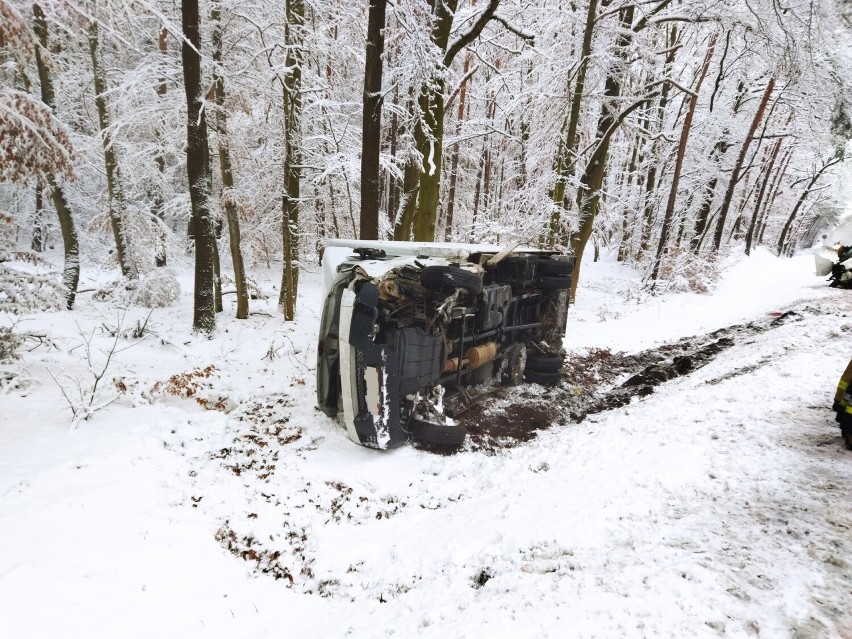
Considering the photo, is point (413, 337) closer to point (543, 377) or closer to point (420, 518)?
point (420, 518)

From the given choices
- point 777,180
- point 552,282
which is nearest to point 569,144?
point 552,282

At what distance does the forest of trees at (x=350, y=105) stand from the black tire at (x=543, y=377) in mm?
2150

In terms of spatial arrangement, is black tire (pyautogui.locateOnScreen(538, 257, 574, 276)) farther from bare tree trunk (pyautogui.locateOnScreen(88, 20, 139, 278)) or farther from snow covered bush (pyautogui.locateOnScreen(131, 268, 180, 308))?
bare tree trunk (pyautogui.locateOnScreen(88, 20, 139, 278))

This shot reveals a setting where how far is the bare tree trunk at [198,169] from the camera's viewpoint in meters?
7.48

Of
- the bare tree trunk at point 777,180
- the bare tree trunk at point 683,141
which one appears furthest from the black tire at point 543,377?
the bare tree trunk at point 777,180

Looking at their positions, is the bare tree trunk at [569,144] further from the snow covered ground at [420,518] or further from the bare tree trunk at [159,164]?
the bare tree trunk at [159,164]

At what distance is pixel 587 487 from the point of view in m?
3.35

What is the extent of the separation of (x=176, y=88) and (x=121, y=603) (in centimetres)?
1111

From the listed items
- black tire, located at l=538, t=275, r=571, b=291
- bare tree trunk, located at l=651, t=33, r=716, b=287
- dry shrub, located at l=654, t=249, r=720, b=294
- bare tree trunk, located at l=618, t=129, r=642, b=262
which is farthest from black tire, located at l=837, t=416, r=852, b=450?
bare tree trunk, located at l=618, t=129, r=642, b=262

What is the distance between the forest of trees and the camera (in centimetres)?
675

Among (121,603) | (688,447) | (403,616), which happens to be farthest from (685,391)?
(121,603)

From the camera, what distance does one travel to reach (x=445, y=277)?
466cm

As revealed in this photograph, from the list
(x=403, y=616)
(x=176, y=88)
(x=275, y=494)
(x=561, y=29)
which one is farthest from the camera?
(x=561, y=29)

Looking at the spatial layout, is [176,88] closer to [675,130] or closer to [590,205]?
[590,205]
